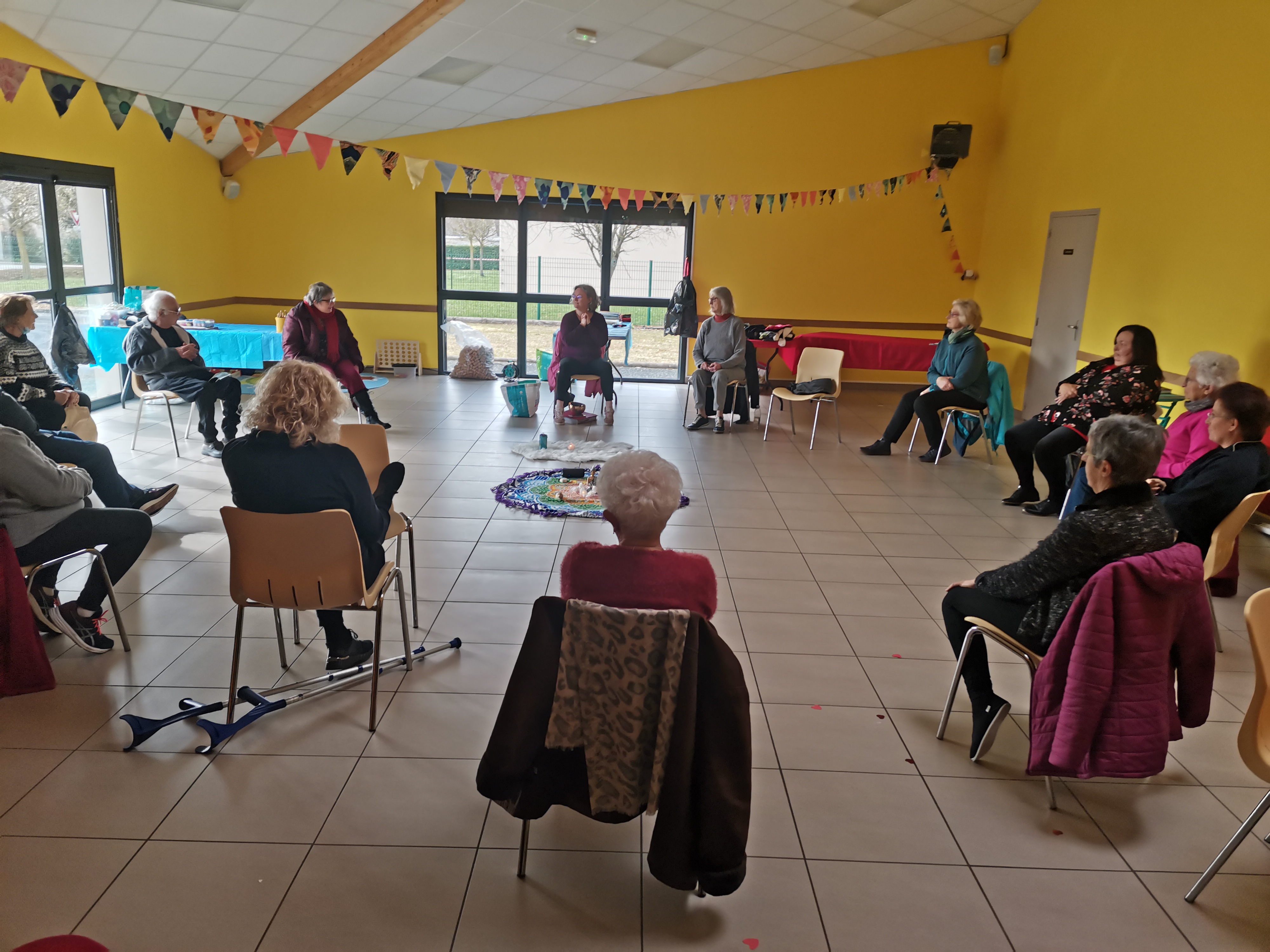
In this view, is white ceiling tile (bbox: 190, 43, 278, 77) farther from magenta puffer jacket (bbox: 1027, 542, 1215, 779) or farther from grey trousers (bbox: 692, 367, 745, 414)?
magenta puffer jacket (bbox: 1027, 542, 1215, 779)

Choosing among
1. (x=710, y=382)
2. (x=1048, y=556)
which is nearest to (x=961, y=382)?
(x=710, y=382)

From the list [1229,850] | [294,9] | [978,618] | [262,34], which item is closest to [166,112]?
[294,9]

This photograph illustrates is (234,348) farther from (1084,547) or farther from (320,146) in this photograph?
(1084,547)

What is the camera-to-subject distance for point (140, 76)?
6457 mm

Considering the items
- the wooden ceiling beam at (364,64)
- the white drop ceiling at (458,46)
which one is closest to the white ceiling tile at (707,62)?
the white drop ceiling at (458,46)

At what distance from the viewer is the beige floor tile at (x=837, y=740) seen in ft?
8.41

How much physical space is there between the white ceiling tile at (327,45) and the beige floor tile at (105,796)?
5.23 m

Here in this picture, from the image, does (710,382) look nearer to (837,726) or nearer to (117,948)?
(837,726)

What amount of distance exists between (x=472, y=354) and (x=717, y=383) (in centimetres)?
328

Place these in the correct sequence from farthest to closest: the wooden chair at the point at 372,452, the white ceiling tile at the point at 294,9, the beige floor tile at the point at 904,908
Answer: the white ceiling tile at the point at 294,9, the wooden chair at the point at 372,452, the beige floor tile at the point at 904,908

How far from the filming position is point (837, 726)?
277 centimetres

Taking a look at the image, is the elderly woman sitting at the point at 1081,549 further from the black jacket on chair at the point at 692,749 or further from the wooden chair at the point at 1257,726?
the black jacket on chair at the point at 692,749

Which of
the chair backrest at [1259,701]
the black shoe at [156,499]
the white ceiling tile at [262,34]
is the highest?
the white ceiling tile at [262,34]

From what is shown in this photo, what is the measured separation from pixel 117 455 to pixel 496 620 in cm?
380
